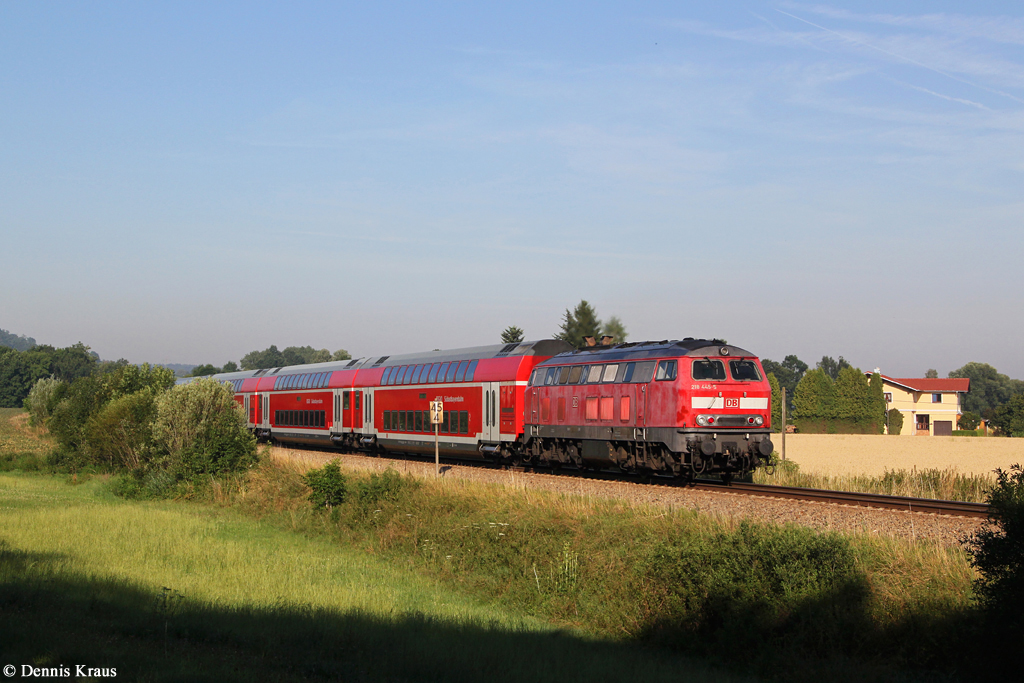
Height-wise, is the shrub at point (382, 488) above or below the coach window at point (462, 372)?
below

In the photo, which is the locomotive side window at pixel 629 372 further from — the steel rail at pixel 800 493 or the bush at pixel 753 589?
the bush at pixel 753 589

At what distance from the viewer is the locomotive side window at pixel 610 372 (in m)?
27.7

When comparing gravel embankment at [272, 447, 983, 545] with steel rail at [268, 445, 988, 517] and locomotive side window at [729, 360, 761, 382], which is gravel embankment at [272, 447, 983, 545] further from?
locomotive side window at [729, 360, 761, 382]

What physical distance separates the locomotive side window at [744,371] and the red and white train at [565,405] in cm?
4

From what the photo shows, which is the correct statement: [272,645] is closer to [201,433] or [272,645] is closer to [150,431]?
[201,433]

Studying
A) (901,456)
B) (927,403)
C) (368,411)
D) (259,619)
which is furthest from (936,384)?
(259,619)

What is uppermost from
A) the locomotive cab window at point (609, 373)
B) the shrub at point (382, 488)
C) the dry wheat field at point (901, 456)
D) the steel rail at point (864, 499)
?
the locomotive cab window at point (609, 373)

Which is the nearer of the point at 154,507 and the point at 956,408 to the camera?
the point at 154,507

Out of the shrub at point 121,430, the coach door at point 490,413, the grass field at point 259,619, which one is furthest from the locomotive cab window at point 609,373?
the shrub at point 121,430

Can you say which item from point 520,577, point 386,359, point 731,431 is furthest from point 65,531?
point 386,359

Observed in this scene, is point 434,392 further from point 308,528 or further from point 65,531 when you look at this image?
point 65,531

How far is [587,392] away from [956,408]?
9782cm

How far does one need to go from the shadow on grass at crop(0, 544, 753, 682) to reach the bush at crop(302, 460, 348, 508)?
11.6m

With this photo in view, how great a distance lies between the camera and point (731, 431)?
24562mm
